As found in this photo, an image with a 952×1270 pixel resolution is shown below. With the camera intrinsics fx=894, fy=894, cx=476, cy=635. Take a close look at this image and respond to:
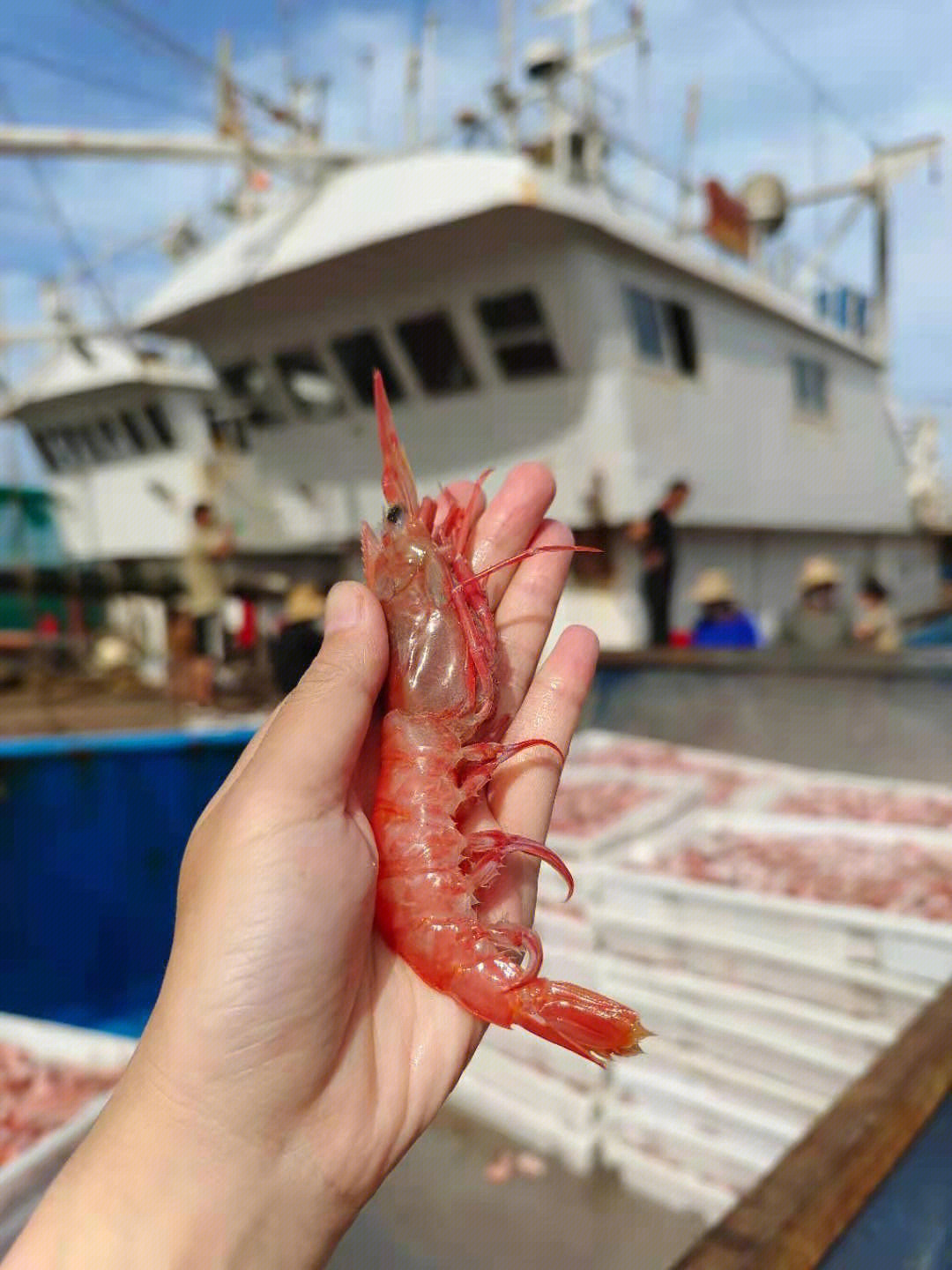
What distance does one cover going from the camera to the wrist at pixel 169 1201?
4.09 ft

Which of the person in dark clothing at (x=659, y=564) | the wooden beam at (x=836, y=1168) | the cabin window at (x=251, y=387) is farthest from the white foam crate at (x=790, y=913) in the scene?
the cabin window at (x=251, y=387)

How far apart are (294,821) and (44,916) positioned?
17.3ft

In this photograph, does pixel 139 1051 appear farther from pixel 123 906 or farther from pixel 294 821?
pixel 123 906

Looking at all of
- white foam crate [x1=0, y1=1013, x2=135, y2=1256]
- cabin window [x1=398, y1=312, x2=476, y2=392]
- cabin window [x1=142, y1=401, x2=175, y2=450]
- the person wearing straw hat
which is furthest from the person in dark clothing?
cabin window [x1=142, y1=401, x2=175, y2=450]

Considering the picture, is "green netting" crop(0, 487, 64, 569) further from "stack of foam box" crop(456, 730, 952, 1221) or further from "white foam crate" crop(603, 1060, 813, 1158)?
"white foam crate" crop(603, 1060, 813, 1158)

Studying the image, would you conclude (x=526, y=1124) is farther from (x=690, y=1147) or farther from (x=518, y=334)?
(x=518, y=334)

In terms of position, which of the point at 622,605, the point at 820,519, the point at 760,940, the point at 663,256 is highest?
the point at 663,256

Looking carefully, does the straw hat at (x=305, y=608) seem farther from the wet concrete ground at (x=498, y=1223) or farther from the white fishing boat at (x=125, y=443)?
the white fishing boat at (x=125, y=443)

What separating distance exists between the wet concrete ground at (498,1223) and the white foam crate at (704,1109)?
334mm

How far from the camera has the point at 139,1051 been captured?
1.44 metres

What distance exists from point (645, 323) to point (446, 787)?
9.26 meters

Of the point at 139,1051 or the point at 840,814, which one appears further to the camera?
the point at 840,814

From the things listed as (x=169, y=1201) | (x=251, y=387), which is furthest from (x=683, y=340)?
(x=169, y=1201)

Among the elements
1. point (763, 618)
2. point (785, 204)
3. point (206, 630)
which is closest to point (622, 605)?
point (763, 618)
